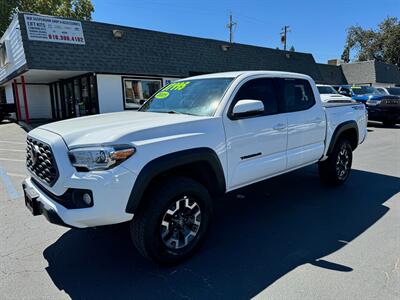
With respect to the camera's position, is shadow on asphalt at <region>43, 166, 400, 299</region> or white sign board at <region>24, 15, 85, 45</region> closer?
shadow on asphalt at <region>43, 166, 400, 299</region>

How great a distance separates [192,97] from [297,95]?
1.72 m

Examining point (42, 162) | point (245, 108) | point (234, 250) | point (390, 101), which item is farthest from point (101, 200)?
point (390, 101)

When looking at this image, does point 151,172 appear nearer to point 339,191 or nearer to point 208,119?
point 208,119

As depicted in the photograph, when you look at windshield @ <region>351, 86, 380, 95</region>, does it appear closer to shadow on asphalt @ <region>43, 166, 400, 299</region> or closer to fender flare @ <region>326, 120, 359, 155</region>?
fender flare @ <region>326, 120, 359, 155</region>

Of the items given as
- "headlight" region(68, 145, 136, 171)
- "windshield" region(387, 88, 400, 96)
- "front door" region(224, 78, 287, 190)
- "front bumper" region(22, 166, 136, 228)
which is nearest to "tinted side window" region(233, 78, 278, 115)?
"front door" region(224, 78, 287, 190)

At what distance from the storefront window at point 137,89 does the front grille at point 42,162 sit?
13224 millimetres

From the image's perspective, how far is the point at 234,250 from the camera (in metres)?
3.52

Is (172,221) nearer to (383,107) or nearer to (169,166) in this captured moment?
(169,166)

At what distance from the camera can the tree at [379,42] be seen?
176ft

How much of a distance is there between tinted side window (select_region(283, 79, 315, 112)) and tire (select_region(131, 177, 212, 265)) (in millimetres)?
1992

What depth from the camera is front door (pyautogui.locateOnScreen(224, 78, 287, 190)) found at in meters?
3.66

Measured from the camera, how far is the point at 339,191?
550 centimetres

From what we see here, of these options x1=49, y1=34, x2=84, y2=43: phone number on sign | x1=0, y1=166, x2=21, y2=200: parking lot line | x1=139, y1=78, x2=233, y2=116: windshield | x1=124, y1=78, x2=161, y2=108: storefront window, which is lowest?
x1=0, y1=166, x2=21, y2=200: parking lot line

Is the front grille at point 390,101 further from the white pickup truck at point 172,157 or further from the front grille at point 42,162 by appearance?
the front grille at point 42,162
